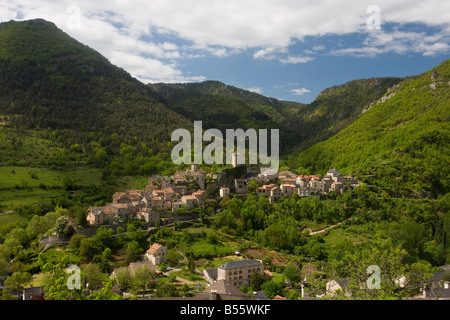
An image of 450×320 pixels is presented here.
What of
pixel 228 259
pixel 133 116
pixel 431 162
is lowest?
pixel 228 259

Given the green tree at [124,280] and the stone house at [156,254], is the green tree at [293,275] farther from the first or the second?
the green tree at [124,280]

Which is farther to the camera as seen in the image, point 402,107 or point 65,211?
point 402,107

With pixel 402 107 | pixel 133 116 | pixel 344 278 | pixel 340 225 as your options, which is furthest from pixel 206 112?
pixel 344 278

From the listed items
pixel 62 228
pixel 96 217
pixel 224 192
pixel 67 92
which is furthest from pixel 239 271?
pixel 67 92

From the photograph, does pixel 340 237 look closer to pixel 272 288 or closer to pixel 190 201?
pixel 272 288

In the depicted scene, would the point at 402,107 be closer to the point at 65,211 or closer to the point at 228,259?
the point at 228,259

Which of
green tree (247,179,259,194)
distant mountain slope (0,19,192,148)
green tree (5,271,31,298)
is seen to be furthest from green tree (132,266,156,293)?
distant mountain slope (0,19,192,148)

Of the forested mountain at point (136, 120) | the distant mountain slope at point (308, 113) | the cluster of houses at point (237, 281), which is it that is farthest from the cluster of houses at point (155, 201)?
the distant mountain slope at point (308, 113)
